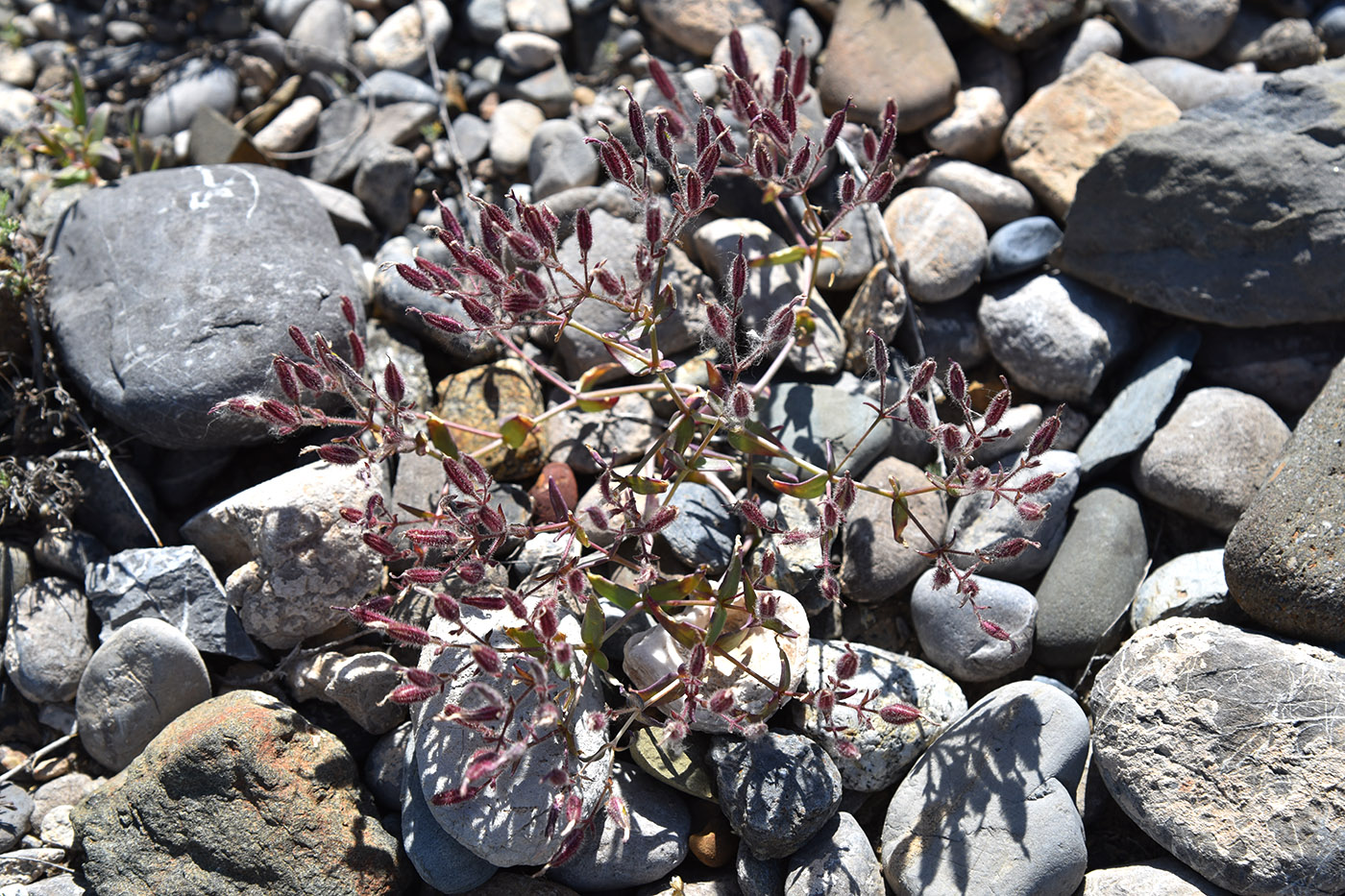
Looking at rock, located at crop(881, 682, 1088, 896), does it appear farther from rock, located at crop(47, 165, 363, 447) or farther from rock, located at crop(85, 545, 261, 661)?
rock, located at crop(47, 165, 363, 447)

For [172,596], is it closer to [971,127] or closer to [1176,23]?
[971,127]

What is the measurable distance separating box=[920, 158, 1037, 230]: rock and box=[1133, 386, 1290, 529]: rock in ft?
4.12

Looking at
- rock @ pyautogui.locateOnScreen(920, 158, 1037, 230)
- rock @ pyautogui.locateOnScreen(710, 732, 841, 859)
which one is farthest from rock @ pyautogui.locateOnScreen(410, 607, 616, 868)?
rock @ pyautogui.locateOnScreen(920, 158, 1037, 230)

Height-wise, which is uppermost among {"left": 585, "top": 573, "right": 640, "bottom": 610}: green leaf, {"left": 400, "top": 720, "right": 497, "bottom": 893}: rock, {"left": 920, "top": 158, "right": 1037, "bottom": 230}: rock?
{"left": 920, "top": 158, "right": 1037, "bottom": 230}: rock

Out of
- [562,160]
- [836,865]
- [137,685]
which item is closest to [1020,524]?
[836,865]

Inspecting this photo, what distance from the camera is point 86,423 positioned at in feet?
13.6

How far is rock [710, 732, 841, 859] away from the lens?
10.9ft

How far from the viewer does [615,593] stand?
348 cm

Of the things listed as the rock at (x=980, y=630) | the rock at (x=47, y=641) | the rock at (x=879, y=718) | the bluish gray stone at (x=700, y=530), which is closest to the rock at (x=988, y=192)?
the rock at (x=980, y=630)

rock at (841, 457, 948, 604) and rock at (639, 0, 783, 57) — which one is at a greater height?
rock at (639, 0, 783, 57)

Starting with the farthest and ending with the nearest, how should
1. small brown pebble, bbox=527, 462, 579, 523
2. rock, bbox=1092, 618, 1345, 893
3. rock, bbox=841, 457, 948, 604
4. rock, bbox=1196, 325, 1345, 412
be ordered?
rock, bbox=1196, 325, 1345, 412 → small brown pebble, bbox=527, 462, 579, 523 → rock, bbox=841, 457, 948, 604 → rock, bbox=1092, 618, 1345, 893

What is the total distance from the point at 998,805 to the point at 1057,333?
81.6 inches

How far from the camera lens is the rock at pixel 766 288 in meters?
4.29

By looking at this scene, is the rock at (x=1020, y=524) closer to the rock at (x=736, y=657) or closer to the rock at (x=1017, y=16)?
the rock at (x=736, y=657)
